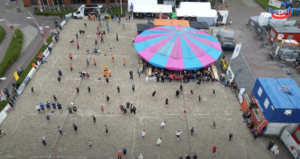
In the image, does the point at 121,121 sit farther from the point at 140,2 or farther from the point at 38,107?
the point at 140,2

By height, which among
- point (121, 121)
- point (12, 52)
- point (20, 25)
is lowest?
point (121, 121)

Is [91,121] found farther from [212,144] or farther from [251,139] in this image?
[251,139]

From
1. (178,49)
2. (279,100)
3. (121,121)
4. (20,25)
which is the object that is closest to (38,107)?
(121,121)

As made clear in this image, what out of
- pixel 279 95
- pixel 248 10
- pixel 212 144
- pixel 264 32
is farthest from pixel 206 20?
pixel 212 144

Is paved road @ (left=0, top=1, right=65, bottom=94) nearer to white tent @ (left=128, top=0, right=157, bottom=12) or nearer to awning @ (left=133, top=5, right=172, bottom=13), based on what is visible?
white tent @ (left=128, top=0, right=157, bottom=12)

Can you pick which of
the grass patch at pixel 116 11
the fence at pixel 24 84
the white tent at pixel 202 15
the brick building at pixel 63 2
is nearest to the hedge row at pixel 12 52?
the fence at pixel 24 84
